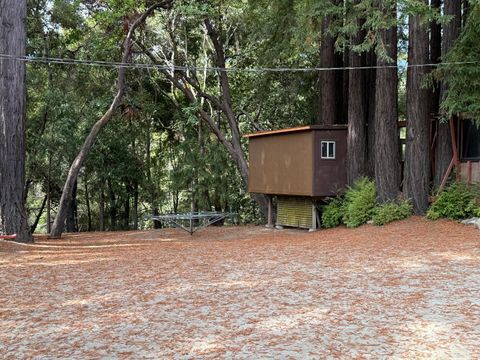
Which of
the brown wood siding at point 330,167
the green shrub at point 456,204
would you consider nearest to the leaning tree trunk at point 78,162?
the brown wood siding at point 330,167

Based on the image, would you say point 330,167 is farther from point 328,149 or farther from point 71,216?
point 71,216

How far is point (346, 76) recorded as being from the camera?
17.2 meters

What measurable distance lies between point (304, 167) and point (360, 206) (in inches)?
87.4

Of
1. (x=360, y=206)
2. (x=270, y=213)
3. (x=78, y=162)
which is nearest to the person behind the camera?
(x=360, y=206)

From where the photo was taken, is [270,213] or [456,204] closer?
[456,204]

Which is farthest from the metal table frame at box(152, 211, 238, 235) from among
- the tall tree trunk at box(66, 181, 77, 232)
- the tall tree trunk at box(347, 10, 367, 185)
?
the tall tree trunk at box(66, 181, 77, 232)

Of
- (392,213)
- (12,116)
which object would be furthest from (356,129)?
(12,116)

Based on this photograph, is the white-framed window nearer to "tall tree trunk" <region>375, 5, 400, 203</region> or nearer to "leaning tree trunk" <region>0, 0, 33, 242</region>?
"tall tree trunk" <region>375, 5, 400, 203</region>

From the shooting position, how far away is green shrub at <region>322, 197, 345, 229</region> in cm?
1432

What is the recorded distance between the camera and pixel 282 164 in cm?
1592

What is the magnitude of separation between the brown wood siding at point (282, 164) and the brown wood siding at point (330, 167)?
19cm

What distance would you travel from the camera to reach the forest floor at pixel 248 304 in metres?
4.12

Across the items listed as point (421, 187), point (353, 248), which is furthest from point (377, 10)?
point (353, 248)

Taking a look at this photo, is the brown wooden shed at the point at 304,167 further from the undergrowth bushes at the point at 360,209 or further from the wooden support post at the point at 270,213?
the wooden support post at the point at 270,213
